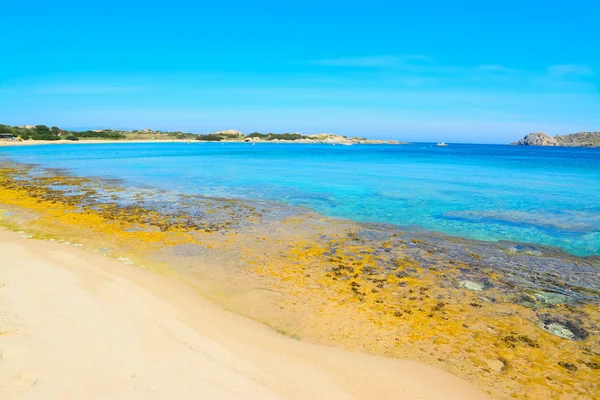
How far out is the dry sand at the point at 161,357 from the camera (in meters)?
4.50

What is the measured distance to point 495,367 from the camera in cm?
558

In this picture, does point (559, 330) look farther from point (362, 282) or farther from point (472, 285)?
point (362, 282)

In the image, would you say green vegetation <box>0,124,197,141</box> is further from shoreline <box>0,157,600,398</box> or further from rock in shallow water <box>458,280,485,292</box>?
rock in shallow water <box>458,280,485,292</box>

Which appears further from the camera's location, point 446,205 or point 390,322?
point 446,205

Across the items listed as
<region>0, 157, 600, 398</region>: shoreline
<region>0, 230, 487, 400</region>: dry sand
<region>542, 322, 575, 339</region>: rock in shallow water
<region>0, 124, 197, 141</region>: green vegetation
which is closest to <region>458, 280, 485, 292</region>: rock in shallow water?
<region>0, 157, 600, 398</region>: shoreline

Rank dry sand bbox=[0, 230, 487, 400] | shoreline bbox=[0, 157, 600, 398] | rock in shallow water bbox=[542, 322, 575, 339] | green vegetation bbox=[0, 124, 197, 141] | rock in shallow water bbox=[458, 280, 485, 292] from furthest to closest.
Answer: green vegetation bbox=[0, 124, 197, 141]
rock in shallow water bbox=[458, 280, 485, 292]
rock in shallow water bbox=[542, 322, 575, 339]
shoreline bbox=[0, 157, 600, 398]
dry sand bbox=[0, 230, 487, 400]

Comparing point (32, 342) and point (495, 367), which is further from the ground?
point (32, 342)

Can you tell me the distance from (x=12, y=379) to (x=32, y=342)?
95cm

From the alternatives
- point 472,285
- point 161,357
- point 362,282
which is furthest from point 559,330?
point 161,357

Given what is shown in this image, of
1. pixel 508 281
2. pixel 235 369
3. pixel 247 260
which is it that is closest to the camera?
pixel 235 369

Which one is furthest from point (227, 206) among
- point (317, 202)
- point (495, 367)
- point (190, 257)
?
point (495, 367)

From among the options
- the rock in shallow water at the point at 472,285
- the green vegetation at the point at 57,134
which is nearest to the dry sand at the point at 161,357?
the rock in shallow water at the point at 472,285

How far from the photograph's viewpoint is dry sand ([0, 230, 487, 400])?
4500 millimetres

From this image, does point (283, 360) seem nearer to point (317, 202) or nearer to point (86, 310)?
point (86, 310)
